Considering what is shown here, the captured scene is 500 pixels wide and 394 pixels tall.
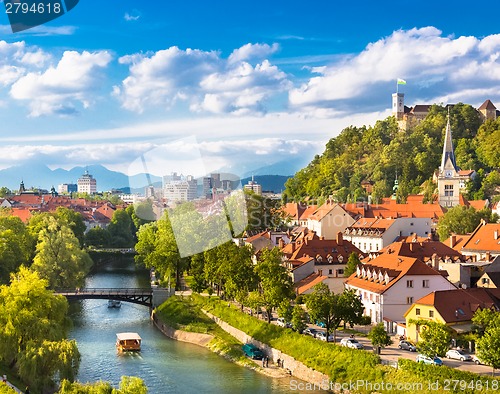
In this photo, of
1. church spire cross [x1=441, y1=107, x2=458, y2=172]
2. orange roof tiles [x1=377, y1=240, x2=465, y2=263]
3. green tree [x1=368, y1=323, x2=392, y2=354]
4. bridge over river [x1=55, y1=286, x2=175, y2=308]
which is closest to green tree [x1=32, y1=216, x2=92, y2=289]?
bridge over river [x1=55, y1=286, x2=175, y2=308]

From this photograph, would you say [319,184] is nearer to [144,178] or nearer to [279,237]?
[279,237]

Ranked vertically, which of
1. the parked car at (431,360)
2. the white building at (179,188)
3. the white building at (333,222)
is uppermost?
the white building at (179,188)

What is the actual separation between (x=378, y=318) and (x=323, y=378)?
18.7ft

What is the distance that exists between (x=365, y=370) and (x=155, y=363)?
9.27 m

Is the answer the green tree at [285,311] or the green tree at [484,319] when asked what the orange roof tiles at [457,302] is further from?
the green tree at [285,311]

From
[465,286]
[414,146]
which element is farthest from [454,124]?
[465,286]

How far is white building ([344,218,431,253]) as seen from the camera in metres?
46.8

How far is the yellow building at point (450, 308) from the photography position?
25938 millimetres

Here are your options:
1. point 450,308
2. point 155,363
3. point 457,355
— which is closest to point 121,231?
point 155,363

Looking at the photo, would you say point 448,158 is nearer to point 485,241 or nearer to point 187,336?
point 485,241

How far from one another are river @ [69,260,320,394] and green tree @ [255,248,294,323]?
10.3ft

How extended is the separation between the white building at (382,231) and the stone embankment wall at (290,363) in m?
16.9

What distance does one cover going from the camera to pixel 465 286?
1266 inches

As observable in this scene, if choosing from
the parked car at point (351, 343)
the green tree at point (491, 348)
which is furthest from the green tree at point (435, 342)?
the parked car at point (351, 343)
